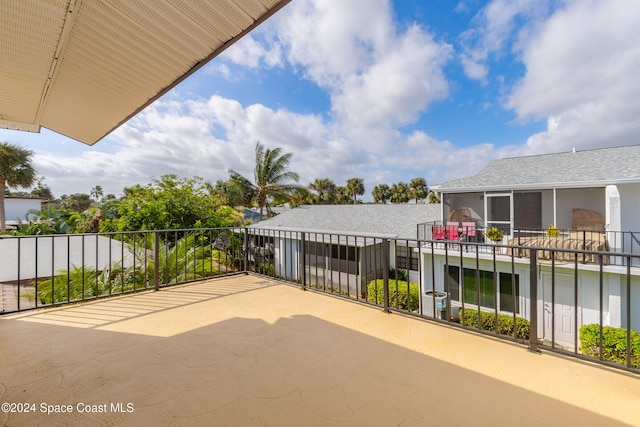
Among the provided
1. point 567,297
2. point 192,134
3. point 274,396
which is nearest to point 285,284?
point 274,396

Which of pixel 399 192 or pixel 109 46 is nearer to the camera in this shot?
pixel 109 46

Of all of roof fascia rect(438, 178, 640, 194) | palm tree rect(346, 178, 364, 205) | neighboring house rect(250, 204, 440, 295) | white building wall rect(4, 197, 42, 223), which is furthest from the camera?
palm tree rect(346, 178, 364, 205)

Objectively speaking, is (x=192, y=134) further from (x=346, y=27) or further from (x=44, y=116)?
(x=44, y=116)

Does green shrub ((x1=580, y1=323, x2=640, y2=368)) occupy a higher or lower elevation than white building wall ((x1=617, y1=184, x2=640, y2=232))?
lower

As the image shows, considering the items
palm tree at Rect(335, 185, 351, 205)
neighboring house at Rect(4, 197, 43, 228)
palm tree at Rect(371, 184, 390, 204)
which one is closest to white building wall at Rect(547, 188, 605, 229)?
palm tree at Rect(371, 184, 390, 204)

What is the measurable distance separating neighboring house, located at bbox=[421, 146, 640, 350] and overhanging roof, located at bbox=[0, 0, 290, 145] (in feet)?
19.7

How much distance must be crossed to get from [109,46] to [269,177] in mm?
16792

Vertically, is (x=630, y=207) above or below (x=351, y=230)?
above

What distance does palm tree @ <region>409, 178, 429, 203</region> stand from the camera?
92.1ft

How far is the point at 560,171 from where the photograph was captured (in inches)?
372

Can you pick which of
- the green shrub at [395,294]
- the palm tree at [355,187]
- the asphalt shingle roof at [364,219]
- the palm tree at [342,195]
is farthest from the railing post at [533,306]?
the palm tree at [355,187]

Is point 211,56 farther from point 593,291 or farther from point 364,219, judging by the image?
point 364,219

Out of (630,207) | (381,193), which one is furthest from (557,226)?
(381,193)

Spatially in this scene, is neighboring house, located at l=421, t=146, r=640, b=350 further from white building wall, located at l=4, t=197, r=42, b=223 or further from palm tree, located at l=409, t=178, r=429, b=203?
white building wall, located at l=4, t=197, r=42, b=223
